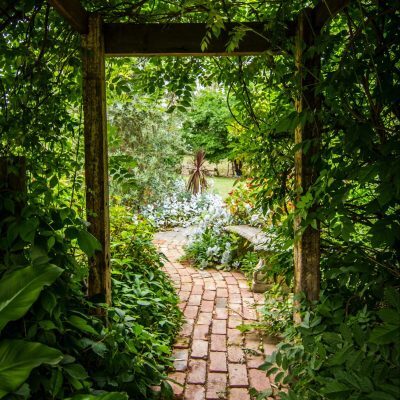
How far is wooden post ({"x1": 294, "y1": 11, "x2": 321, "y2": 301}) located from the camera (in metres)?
2.43

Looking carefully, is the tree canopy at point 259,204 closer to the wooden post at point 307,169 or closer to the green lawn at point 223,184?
the wooden post at point 307,169

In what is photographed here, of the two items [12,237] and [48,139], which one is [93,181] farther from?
[12,237]

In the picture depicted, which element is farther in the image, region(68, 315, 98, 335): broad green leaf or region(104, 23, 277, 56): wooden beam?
region(104, 23, 277, 56): wooden beam

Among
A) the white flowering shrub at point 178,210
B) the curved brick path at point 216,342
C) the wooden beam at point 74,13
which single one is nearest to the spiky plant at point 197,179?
the white flowering shrub at point 178,210

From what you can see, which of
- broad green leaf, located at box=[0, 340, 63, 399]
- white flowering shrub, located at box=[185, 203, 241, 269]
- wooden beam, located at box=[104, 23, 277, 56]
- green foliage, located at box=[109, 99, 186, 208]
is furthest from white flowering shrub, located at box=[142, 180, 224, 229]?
broad green leaf, located at box=[0, 340, 63, 399]

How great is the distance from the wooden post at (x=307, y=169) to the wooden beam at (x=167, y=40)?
0.25 metres

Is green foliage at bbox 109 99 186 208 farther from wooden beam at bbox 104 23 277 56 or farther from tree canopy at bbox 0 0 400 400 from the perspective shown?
wooden beam at bbox 104 23 277 56

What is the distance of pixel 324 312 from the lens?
2.18 m

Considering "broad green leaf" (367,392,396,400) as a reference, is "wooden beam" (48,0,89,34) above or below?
above

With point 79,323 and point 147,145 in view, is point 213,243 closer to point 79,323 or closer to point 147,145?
point 147,145

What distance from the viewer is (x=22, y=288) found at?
165 centimetres

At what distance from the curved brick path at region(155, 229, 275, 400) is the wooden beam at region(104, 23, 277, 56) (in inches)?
93.5

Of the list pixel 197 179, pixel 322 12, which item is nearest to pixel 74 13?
pixel 322 12

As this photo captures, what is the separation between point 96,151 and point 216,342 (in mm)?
2070
